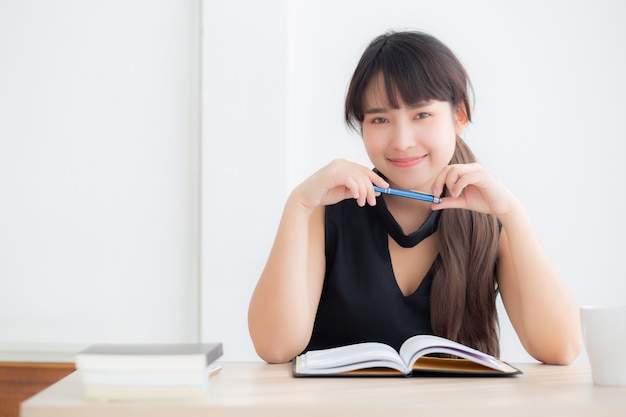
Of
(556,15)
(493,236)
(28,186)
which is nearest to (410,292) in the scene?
(493,236)

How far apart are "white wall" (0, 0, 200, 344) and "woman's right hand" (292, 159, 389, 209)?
1.31 metres

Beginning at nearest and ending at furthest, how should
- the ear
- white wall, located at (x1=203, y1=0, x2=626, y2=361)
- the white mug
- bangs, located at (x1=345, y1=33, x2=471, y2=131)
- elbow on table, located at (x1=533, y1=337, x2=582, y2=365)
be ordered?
the white mug, elbow on table, located at (x1=533, y1=337, x2=582, y2=365), bangs, located at (x1=345, y1=33, x2=471, y2=131), the ear, white wall, located at (x1=203, y1=0, x2=626, y2=361)

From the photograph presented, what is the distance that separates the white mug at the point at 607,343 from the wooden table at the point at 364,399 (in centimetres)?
2

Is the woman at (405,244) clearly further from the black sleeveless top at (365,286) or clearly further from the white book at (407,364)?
the white book at (407,364)

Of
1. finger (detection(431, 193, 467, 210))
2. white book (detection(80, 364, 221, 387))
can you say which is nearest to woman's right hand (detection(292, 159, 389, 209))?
finger (detection(431, 193, 467, 210))

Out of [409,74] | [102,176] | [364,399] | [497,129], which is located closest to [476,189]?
[409,74]

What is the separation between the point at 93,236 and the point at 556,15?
185 centimetres

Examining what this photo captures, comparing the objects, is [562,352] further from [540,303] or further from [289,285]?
[289,285]

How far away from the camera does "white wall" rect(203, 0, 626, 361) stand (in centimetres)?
244

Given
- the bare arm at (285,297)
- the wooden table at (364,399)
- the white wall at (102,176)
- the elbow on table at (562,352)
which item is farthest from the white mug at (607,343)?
the white wall at (102,176)

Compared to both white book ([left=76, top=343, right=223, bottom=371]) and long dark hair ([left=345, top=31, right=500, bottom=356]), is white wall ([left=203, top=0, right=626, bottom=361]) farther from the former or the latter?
white book ([left=76, top=343, right=223, bottom=371])

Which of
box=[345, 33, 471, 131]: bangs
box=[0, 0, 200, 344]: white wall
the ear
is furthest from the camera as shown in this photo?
box=[0, 0, 200, 344]: white wall

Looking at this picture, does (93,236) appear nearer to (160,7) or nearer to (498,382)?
(160,7)

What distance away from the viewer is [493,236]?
148 centimetres
